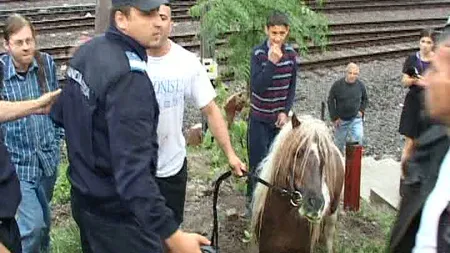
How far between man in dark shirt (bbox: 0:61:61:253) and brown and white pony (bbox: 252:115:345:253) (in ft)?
6.63

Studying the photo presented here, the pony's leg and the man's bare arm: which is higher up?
the man's bare arm

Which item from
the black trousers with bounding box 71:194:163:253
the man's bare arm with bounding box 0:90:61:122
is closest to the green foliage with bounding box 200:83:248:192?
the man's bare arm with bounding box 0:90:61:122

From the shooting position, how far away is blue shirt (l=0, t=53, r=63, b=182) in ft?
17.0

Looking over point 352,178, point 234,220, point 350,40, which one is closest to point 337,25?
point 350,40

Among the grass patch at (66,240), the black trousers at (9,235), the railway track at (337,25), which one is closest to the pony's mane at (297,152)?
the grass patch at (66,240)

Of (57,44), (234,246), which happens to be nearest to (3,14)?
(57,44)

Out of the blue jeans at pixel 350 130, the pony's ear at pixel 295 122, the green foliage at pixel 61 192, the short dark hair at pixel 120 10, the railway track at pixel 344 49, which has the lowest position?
the green foliage at pixel 61 192

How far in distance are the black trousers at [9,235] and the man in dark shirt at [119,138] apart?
47 cm

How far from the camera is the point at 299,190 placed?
5707 millimetres

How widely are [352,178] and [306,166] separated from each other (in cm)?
191

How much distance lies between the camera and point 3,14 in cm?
1741

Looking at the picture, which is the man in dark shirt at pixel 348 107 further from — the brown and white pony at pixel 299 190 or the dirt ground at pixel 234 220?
the brown and white pony at pixel 299 190

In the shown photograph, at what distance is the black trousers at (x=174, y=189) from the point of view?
506cm

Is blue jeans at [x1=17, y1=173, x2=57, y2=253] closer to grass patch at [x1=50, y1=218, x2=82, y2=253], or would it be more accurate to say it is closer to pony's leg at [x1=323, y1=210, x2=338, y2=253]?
grass patch at [x1=50, y1=218, x2=82, y2=253]
